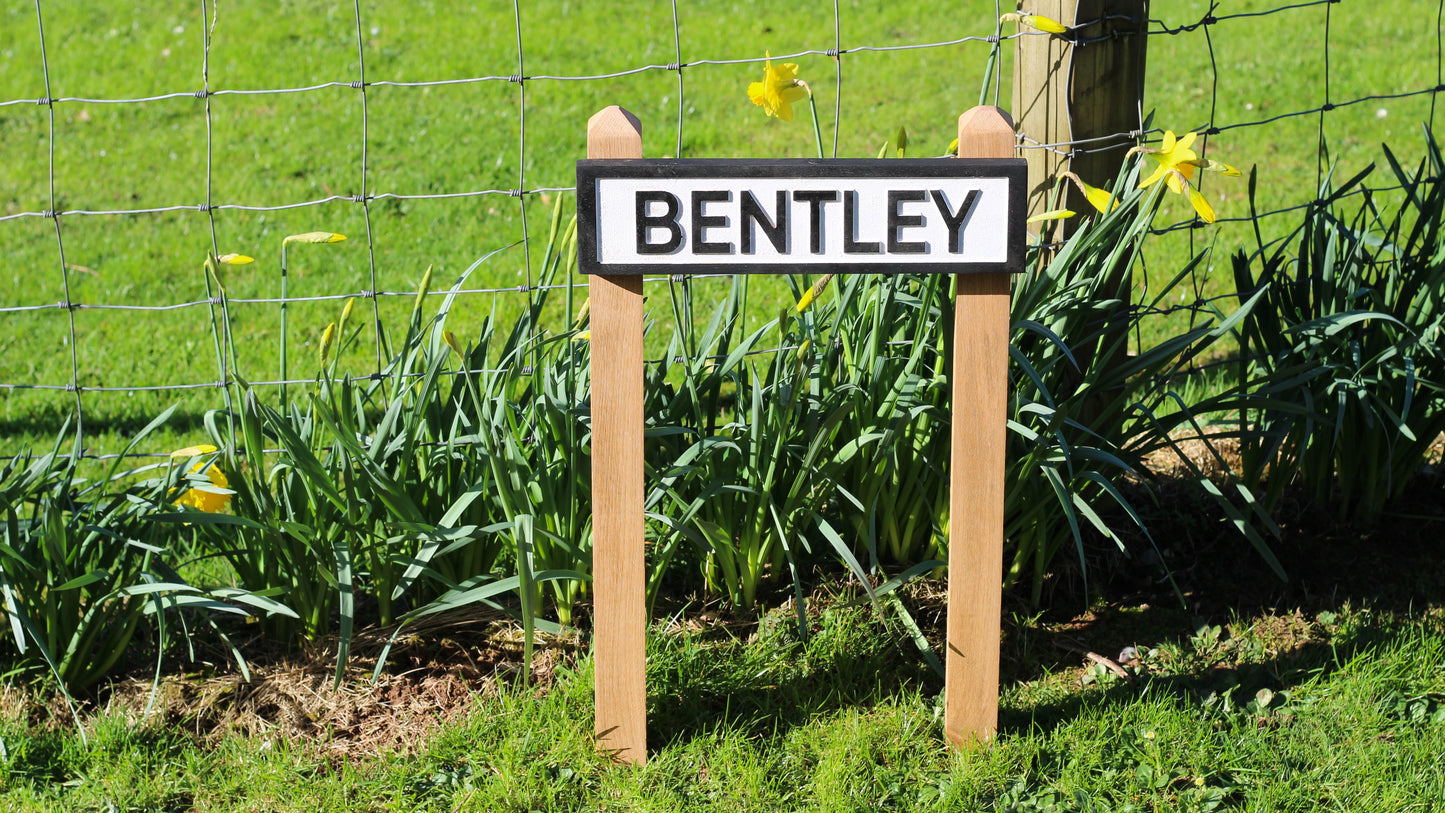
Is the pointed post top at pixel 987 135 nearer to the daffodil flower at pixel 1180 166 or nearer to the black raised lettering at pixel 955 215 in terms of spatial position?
the black raised lettering at pixel 955 215

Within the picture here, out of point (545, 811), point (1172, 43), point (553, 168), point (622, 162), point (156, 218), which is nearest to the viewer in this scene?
point (622, 162)

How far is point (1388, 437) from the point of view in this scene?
2.60 metres

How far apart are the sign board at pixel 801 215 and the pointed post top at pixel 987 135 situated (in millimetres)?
33

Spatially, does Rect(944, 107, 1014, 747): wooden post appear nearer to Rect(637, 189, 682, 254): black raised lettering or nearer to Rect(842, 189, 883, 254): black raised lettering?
Rect(842, 189, 883, 254): black raised lettering

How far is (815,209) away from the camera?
6.48ft

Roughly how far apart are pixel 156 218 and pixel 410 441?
4030 mm

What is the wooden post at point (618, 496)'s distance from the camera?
2.01 metres

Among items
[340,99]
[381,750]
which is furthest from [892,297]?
[340,99]

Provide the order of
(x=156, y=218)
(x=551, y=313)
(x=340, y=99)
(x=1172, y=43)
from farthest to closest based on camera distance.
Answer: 1. (x=1172, y=43)
2. (x=340, y=99)
3. (x=156, y=218)
4. (x=551, y=313)

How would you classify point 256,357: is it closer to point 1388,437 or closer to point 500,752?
point 500,752

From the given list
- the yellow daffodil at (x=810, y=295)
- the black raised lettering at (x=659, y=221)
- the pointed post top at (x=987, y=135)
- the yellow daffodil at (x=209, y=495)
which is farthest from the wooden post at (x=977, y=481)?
the yellow daffodil at (x=209, y=495)

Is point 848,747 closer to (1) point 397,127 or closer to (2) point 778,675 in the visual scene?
(2) point 778,675

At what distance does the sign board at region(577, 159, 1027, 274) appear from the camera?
1949mm

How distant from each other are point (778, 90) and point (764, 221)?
0.55 metres
